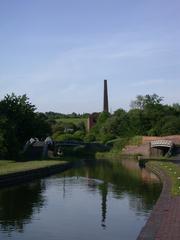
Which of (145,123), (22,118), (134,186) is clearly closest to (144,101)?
(145,123)

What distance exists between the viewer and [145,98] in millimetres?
128625

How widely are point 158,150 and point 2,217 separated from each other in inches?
2673

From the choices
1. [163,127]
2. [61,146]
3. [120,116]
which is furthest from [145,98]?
[61,146]

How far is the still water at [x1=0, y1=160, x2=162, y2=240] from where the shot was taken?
2334 cm

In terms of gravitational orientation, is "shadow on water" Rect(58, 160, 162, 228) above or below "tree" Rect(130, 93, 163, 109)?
below

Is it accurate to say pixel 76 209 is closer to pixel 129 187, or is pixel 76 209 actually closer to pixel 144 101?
pixel 129 187

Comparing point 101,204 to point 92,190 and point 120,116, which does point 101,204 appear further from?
point 120,116

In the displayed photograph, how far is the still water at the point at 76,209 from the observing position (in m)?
23.3

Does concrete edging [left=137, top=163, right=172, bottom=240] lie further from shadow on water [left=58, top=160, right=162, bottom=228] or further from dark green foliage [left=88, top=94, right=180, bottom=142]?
dark green foliage [left=88, top=94, right=180, bottom=142]

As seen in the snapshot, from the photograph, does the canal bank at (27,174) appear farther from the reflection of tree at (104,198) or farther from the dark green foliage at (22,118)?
the dark green foliage at (22,118)

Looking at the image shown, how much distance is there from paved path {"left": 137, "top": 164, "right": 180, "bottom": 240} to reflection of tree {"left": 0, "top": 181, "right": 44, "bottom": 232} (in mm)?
5989

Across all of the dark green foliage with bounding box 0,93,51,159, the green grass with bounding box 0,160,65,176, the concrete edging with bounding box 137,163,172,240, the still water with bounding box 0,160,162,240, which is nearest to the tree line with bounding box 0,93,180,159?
the dark green foliage with bounding box 0,93,51,159

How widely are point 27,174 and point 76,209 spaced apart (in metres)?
18.6

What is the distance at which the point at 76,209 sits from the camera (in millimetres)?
30234
